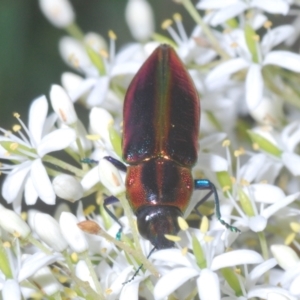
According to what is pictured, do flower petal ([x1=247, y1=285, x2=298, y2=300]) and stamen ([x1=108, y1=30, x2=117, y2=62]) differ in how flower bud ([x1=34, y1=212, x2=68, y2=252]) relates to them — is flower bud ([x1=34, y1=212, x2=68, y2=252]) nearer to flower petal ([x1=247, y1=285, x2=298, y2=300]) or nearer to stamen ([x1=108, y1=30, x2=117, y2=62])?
flower petal ([x1=247, y1=285, x2=298, y2=300])

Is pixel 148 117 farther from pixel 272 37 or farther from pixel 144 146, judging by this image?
pixel 272 37

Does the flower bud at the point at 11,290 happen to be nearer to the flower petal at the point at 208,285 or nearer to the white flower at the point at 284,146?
the flower petal at the point at 208,285

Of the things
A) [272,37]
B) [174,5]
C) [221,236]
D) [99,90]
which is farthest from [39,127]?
[174,5]

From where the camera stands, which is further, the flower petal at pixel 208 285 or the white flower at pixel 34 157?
the white flower at pixel 34 157

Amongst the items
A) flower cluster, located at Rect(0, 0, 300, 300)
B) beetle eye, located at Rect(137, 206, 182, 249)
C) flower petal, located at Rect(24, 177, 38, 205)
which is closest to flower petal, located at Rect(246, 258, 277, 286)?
flower cluster, located at Rect(0, 0, 300, 300)

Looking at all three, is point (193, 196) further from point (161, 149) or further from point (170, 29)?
point (170, 29)

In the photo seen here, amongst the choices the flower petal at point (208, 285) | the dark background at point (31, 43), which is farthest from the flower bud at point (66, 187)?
the dark background at point (31, 43)
